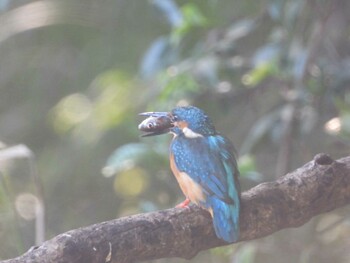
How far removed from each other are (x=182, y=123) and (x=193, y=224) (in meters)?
→ 0.43

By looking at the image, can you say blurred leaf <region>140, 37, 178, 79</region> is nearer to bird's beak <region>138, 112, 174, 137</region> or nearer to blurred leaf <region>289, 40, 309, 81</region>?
blurred leaf <region>289, 40, 309, 81</region>

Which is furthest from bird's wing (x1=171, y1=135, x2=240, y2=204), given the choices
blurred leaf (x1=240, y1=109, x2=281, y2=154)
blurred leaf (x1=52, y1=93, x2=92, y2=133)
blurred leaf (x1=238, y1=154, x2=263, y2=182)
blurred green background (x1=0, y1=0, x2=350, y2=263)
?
blurred leaf (x1=52, y1=93, x2=92, y2=133)

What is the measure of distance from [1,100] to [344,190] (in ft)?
12.6

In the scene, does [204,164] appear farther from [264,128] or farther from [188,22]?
[188,22]

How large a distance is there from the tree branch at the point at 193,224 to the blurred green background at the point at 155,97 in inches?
19.7

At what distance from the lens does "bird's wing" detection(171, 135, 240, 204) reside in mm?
2553

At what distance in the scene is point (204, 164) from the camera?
103 inches

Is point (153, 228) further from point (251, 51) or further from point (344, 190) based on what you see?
point (251, 51)

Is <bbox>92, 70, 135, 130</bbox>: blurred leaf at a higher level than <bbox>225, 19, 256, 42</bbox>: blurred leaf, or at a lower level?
higher

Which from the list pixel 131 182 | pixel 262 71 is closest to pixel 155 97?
pixel 262 71

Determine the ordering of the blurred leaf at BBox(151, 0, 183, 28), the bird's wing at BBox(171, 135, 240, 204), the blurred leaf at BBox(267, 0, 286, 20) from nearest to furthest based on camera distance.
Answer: the bird's wing at BBox(171, 135, 240, 204) → the blurred leaf at BBox(267, 0, 286, 20) → the blurred leaf at BBox(151, 0, 183, 28)

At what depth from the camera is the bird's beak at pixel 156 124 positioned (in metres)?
2.71

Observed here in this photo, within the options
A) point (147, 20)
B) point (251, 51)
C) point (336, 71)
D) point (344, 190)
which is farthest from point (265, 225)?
point (147, 20)

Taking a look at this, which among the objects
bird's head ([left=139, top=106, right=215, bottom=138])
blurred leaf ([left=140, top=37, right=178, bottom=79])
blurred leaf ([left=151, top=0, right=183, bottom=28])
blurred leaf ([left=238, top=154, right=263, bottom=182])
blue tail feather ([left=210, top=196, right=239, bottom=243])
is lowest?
blue tail feather ([left=210, top=196, right=239, bottom=243])
